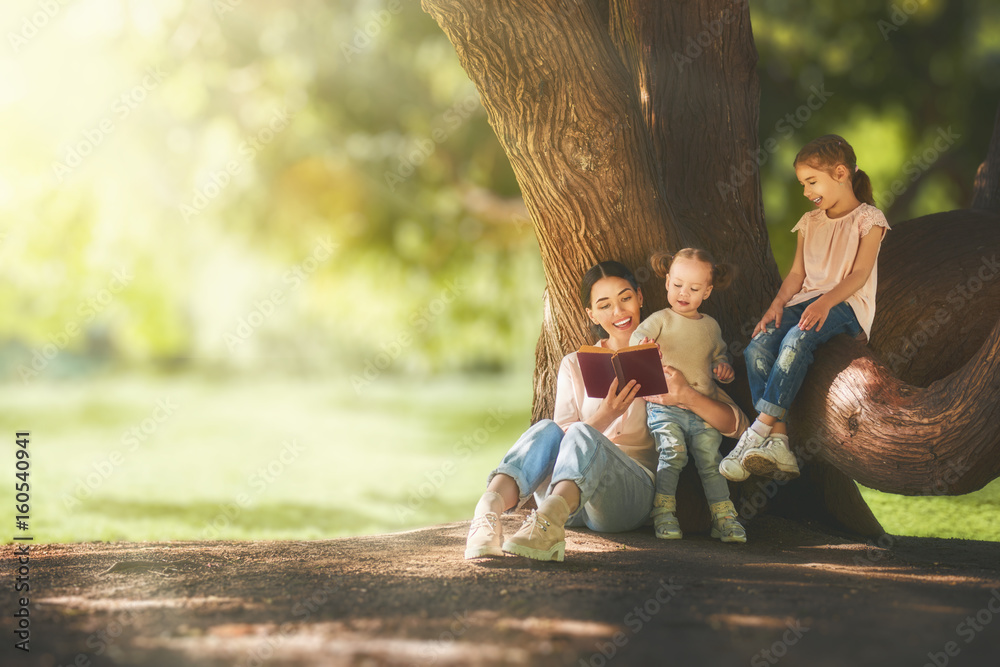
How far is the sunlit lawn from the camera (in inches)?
266

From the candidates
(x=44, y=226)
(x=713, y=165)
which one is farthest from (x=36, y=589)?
(x=44, y=226)

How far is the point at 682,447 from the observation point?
3.74m

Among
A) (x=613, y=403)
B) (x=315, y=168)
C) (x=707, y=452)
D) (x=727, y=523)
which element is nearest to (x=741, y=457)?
(x=707, y=452)

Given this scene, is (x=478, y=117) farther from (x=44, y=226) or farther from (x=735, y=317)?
(x=735, y=317)

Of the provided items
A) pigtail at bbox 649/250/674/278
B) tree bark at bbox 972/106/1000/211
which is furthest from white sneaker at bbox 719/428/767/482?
tree bark at bbox 972/106/1000/211

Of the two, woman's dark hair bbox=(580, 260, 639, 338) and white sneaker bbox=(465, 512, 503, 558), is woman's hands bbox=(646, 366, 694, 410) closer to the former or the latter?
woman's dark hair bbox=(580, 260, 639, 338)

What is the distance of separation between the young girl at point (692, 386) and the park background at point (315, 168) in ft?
13.7

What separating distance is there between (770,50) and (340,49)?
4562mm

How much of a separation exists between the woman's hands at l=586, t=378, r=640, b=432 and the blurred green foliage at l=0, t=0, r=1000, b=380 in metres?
5.41

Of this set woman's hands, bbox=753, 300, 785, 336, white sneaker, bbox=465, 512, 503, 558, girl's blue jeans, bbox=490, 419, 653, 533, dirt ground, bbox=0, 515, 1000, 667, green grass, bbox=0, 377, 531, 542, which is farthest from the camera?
green grass, bbox=0, 377, 531, 542

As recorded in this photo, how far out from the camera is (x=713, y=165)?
179 inches

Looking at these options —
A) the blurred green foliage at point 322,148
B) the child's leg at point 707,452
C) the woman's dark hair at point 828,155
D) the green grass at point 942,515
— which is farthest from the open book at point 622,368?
the blurred green foliage at point 322,148

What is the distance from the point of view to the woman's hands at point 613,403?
362 centimetres

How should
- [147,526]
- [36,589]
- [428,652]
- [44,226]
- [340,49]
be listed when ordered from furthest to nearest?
[340,49]
[44,226]
[147,526]
[36,589]
[428,652]
